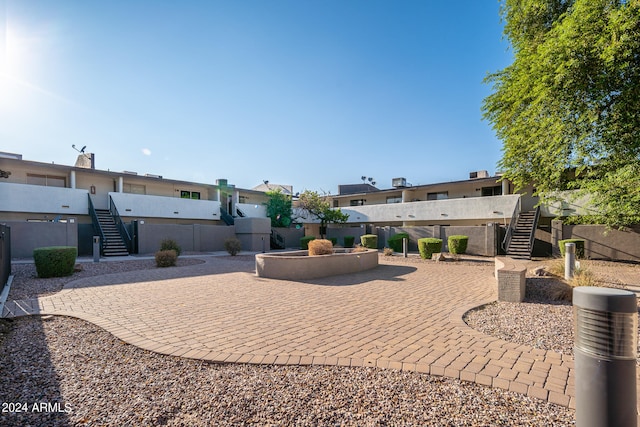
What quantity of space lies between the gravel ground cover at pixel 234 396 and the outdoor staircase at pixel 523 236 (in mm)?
17874

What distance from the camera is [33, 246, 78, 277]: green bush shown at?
11.0 metres

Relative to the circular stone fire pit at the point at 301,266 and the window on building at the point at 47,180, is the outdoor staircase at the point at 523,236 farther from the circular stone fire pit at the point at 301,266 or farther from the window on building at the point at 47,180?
the window on building at the point at 47,180

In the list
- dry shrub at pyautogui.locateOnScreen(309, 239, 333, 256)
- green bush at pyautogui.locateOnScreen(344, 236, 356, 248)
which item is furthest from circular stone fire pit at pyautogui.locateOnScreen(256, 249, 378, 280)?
green bush at pyautogui.locateOnScreen(344, 236, 356, 248)

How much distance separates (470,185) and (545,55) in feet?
65.9

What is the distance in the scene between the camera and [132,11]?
852 centimetres

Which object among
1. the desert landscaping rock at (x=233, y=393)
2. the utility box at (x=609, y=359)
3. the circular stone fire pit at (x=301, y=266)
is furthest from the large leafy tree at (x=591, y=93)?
the utility box at (x=609, y=359)

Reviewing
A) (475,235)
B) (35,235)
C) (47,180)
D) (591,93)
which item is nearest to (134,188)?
(47,180)

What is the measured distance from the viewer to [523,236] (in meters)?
19.4

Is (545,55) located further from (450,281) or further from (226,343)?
(226,343)

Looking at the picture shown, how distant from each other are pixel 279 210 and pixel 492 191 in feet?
62.2

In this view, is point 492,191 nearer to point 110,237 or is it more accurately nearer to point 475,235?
point 475,235

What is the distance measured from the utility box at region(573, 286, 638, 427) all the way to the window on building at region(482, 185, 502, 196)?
27.0m

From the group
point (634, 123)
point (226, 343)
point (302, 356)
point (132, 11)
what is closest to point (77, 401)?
point (226, 343)

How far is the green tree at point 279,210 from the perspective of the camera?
31.1m
